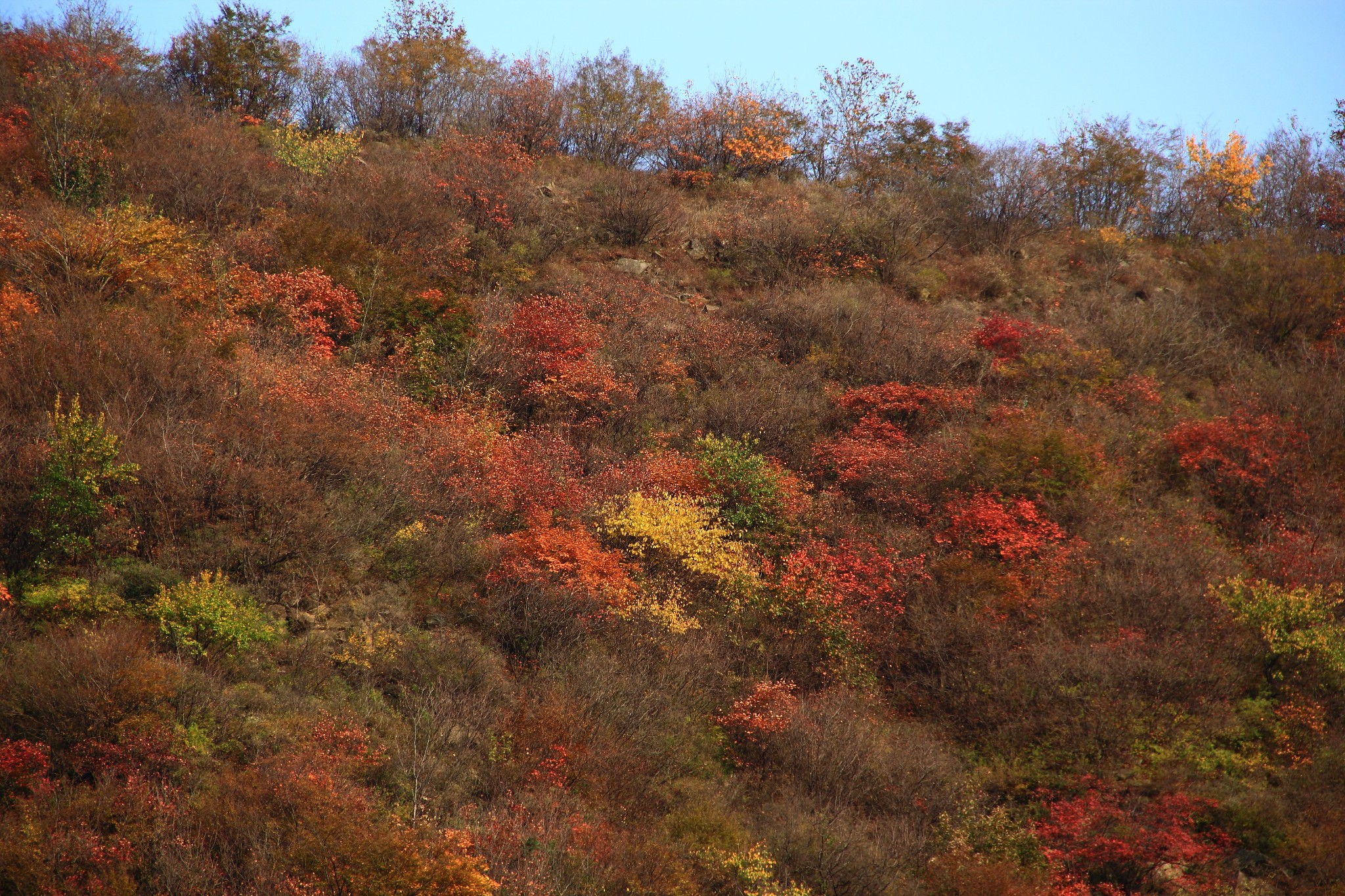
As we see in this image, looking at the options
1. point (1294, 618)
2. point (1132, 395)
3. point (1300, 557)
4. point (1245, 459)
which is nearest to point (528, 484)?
point (1294, 618)

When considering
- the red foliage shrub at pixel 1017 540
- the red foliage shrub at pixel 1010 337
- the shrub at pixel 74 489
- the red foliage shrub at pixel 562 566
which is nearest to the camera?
the shrub at pixel 74 489

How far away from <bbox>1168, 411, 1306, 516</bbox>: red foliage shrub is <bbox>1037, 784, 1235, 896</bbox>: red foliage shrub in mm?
10156

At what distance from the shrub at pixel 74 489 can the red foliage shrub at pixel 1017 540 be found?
1533 centimetres

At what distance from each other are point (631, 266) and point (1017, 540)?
50.1ft

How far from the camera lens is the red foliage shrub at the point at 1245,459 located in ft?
69.7

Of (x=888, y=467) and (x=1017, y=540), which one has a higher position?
(x=888, y=467)

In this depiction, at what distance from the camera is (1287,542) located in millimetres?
19234

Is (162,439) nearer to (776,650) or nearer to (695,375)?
(776,650)

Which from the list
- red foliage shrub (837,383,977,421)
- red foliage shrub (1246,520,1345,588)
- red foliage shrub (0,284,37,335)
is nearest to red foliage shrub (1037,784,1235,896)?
red foliage shrub (1246,520,1345,588)

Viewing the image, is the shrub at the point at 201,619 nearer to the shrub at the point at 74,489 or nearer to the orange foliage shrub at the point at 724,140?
the shrub at the point at 74,489

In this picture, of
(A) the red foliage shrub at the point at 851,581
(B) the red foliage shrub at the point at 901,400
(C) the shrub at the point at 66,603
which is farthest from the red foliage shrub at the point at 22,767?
(B) the red foliage shrub at the point at 901,400

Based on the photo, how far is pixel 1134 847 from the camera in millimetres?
13172

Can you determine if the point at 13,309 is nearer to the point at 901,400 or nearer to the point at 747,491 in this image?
the point at 747,491

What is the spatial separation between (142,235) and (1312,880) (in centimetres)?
2438
